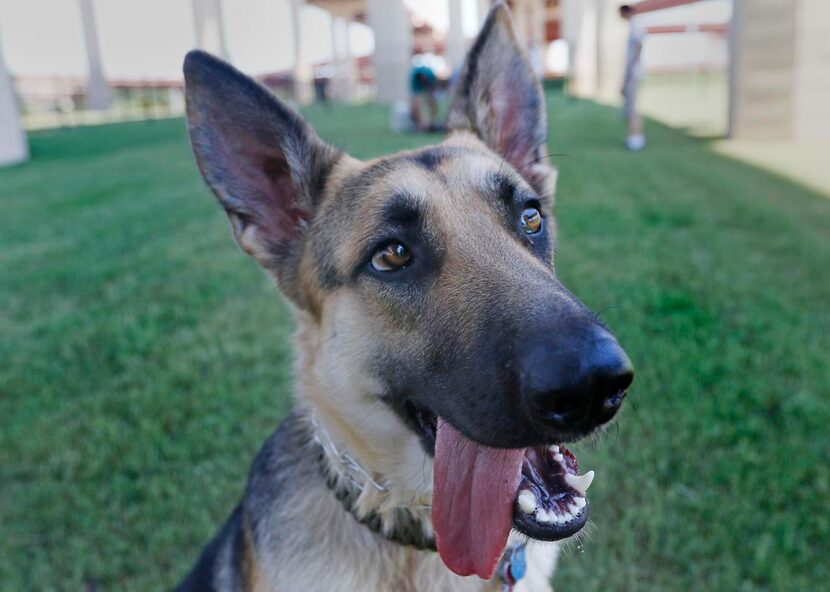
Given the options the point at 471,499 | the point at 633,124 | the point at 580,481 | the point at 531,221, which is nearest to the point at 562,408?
the point at 580,481

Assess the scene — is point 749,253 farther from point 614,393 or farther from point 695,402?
point 614,393

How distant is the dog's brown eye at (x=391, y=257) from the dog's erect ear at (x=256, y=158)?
1.62 feet

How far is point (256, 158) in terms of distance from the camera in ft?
8.39

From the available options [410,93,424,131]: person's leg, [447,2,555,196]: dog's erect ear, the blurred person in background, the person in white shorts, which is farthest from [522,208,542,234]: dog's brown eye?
[410,93,424,131]: person's leg

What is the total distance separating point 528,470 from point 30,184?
46.4 ft

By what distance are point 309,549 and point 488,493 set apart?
2.43ft

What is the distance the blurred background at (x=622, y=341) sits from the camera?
3117mm

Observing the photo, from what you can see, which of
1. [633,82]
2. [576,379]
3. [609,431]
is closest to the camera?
[576,379]

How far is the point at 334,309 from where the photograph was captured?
2.37 m

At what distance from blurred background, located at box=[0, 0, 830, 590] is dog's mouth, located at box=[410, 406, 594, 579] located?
78 cm

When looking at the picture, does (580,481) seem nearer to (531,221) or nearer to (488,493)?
(488,493)

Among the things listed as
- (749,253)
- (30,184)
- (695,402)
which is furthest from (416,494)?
(30,184)

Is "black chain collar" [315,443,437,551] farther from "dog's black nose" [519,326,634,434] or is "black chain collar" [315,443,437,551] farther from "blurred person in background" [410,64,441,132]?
"blurred person in background" [410,64,441,132]

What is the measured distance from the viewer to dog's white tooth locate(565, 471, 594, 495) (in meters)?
1.94
